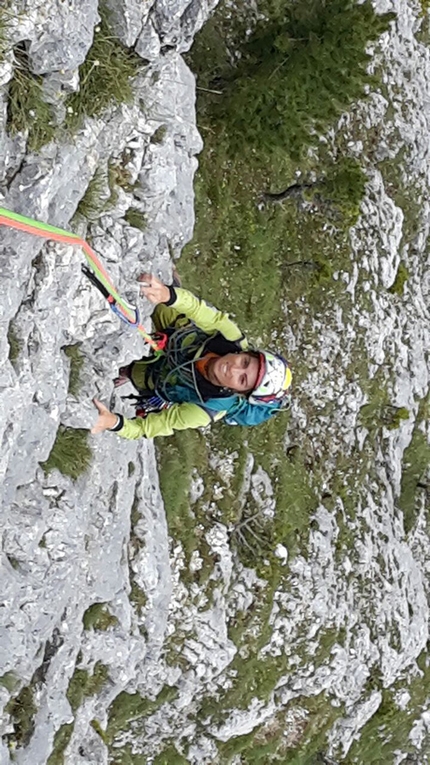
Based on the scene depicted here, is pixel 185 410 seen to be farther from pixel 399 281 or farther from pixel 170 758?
pixel 399 281

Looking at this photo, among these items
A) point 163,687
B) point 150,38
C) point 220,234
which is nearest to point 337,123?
point 220,234

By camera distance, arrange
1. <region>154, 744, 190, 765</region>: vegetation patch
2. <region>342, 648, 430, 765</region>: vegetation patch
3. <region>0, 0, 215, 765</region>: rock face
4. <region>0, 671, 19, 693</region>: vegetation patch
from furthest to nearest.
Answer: <region>342, 648, 430, 765</region>: vegetation patch < <region>154, 744, 190, 765</region>: vegetation patch < <region>0, 671, 19, 693</region>: vegetation patch < <region>0, 0, 215, 765</region>: rock face

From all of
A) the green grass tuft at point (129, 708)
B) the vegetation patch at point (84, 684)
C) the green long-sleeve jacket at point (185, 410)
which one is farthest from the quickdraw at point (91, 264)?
the green grass tuft at point (129, 708)

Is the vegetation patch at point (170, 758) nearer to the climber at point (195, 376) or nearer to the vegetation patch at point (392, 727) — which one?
the vegetation patch at point (392, 727)

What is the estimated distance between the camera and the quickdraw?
20.9 ft

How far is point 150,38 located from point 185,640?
1103cm

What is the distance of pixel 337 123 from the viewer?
54.2 ft

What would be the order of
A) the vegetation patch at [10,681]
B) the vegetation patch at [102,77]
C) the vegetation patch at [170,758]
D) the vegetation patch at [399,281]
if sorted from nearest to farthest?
1. the vegetation patch at [102,77]
2. the vegetation patch at [10,681]
3. the vegetation patch at [170,758]
4. the vegetation patch at [399,281]

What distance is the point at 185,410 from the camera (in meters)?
9.60

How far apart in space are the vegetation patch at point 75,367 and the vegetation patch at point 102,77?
2739mm

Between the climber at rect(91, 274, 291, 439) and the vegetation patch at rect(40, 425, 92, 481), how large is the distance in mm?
414

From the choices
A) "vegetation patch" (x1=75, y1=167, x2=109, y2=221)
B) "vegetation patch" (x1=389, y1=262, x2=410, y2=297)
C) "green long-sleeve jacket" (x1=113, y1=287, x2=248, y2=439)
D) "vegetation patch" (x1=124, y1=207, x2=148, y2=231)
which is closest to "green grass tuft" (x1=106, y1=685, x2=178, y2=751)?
"green long-sleeve jacket" (x1=113, y1=287, x2=248, y2=439)

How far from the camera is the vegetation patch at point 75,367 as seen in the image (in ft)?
27.9

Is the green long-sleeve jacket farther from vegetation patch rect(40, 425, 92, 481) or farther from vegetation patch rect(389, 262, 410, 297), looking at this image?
vegetation patch rect(389, 262, 410, 297)
